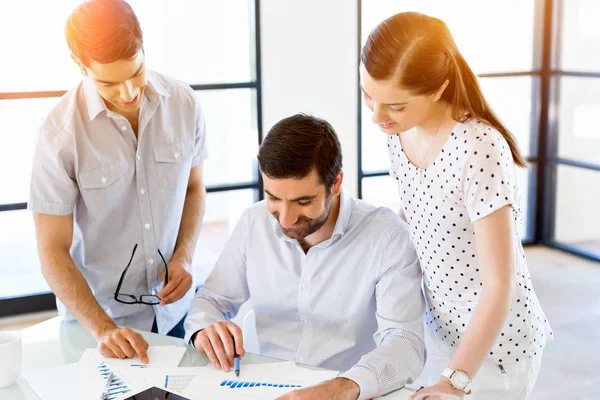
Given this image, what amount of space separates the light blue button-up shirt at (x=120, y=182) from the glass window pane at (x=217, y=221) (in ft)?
8.45

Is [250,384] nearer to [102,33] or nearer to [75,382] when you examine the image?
[75,382]

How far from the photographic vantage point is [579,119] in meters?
5.45

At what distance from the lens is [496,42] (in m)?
5.52

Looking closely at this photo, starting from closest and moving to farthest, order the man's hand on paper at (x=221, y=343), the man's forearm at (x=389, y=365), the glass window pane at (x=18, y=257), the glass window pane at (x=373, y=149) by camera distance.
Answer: the man's forearm at (x=389, y=365) → the man's hand on paper at (x=221, y=343) → the glass window pane at (x=18, y=257) → the glass window pane at (x=373, y=149)

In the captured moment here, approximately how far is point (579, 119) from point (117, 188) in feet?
13.7

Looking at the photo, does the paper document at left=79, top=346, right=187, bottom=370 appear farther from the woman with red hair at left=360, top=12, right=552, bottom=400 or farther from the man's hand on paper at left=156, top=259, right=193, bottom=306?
the woman with red hair at left=360, top=12, right=552, bottom=400

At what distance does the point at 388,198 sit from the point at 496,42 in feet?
4.49

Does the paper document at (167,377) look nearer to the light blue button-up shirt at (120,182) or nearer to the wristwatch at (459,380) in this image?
the light blue button-up shirt at (120,182)

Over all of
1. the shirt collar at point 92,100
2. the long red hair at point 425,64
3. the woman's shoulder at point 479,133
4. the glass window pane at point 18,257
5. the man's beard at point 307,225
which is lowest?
the glass window pane at point 18,257

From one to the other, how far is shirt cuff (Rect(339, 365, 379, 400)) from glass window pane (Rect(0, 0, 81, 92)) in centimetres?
320

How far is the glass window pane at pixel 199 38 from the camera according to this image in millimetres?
4508

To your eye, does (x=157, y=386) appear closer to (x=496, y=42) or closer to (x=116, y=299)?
(x=116, y=299)

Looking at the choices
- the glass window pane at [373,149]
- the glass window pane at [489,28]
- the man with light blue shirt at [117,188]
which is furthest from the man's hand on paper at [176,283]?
the glass window pane at [489,28]

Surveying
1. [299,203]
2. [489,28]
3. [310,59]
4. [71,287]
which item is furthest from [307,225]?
[489,28]
